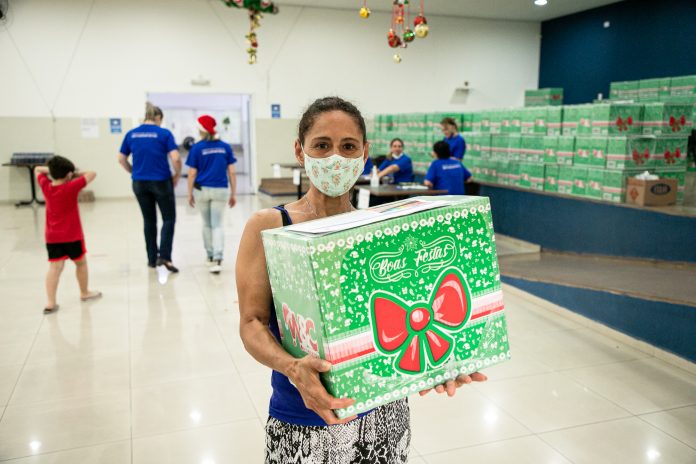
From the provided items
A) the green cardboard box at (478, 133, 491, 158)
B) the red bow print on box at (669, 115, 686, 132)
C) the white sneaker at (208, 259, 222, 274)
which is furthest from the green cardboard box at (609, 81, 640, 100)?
the white sneaker at (208, 259, 222, 274)

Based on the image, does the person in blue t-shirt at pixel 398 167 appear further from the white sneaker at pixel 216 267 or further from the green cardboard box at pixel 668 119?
the green cardboard box at pixel 668 119

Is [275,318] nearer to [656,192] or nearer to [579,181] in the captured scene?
[656,192]

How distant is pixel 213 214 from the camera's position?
5.97m

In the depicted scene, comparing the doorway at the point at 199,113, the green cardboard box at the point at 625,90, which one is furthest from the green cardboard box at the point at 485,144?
the doorway at the point at 199,113

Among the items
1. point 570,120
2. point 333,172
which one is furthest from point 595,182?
point 333,172

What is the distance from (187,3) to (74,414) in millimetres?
11153

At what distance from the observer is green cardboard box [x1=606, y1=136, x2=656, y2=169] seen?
565 cm

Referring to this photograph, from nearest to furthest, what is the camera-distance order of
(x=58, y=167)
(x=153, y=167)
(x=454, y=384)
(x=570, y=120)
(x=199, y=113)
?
(x=454, y=384)
(x=58, y=167)
(x=153, y=167)
(x=570, y=120)
(x=199, y=113)

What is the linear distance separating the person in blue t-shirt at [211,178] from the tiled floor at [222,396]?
3.73 feet

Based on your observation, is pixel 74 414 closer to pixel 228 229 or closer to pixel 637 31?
pixel 228 229

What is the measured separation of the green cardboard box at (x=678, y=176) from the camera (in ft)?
18.4

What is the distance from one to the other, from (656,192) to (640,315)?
6.99 feet

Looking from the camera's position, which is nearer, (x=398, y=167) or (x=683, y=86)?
(x=398, y=167)

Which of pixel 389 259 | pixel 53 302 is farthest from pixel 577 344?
pixel 53 302
